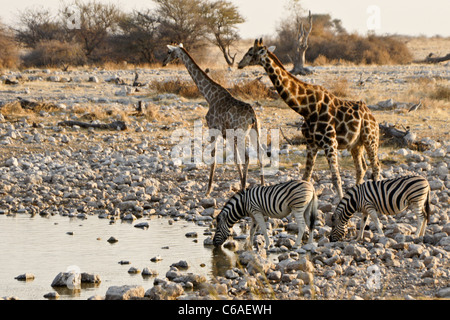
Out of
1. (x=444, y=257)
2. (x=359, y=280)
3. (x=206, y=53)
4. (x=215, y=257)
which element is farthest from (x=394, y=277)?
(x=206, y=53)

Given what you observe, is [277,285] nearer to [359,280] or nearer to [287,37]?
[359,280]

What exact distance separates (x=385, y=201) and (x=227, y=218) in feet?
5.65

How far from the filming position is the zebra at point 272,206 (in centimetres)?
748

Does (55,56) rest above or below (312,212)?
above

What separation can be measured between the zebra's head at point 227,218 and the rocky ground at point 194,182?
0.17 m

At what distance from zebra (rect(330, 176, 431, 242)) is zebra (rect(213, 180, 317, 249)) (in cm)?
34

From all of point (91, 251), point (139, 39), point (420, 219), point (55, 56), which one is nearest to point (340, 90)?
point (420, 219)

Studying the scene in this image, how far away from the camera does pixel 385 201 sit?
757 cm

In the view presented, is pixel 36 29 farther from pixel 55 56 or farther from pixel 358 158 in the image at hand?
pixel 358 158

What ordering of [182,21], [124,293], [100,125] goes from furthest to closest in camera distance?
[182,21] < [100,125] < [124,293]

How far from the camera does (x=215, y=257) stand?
7.58 metres

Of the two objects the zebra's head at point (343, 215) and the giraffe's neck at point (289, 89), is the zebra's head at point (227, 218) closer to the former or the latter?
the zebra's head at point (343, 215)

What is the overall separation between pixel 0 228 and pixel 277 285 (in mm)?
4336

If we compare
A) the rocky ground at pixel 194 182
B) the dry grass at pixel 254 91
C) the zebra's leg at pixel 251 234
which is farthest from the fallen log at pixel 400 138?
the zebra's leg at pixel 251 234
